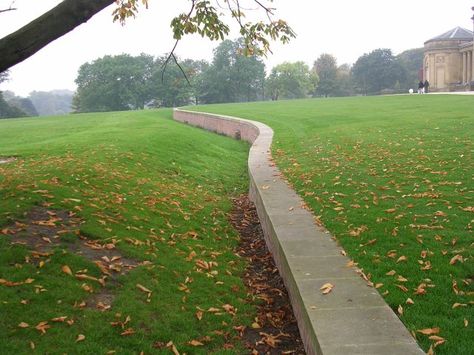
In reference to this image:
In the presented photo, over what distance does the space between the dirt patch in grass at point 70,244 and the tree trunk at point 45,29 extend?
2.46 meters

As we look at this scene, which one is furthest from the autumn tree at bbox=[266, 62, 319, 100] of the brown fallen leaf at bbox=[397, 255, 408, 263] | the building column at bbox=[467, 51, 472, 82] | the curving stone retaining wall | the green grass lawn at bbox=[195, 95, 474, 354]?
the brown fallen leaf at bbox=[397, 255, 408, 263]

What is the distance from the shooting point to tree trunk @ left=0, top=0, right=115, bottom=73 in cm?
506

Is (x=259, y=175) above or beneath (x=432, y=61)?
beneath

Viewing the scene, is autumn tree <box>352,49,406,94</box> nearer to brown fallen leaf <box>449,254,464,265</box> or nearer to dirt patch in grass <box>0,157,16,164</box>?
dirt patch in grass <box>0,157,16,164</box>

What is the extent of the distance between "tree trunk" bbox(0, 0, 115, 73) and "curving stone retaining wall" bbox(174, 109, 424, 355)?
366cm

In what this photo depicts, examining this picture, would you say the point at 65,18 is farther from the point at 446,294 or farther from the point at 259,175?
the point at 259,175

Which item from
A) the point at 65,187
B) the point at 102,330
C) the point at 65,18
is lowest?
the point at 102,330

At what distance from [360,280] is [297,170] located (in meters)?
7.13

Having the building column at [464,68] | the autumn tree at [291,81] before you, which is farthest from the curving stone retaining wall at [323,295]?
the autumn tree at [291,81]

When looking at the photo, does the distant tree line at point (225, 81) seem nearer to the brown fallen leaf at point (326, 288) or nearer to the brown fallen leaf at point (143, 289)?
the brown fallen leaf at point (143, 289)

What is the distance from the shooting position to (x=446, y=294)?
197 inches

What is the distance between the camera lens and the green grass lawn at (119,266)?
484 centimetres

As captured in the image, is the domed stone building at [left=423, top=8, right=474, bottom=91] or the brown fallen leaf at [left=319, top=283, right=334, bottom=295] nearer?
the brown fallen leaf at [left=319, top=283, right=334, bottom=295]

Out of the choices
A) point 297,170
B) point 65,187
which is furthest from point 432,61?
point 65,187
